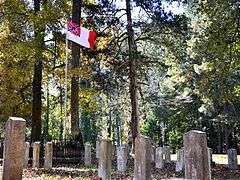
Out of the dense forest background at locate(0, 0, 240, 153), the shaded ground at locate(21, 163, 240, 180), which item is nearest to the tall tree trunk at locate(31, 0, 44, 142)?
the dense forest background at locate(0, 0, 240, 153)

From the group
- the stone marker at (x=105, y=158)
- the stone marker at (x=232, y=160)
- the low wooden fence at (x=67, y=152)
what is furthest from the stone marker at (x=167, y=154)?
the stone marker at (x=105, y=158)

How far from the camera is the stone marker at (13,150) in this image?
20.7ft

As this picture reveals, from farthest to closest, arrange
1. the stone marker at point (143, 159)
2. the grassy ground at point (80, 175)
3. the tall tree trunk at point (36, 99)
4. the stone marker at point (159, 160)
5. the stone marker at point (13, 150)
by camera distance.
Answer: the tall tree trunk at point (36, 99), the stone marker at point (159, 160), the grassy ground at point (80, 175), the stone marker at point (13, 150), the stone marker at point (143, 159)

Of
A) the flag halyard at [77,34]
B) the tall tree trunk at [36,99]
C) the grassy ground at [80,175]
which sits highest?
the flag halyard at [77,34]

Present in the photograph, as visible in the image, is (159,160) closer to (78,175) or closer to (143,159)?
(78,175)

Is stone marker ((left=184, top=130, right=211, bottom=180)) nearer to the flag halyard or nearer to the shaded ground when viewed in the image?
the shaded ground

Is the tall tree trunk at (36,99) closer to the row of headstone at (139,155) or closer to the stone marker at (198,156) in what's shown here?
the row of headstone at (139,155)

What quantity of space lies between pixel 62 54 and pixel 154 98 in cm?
2414

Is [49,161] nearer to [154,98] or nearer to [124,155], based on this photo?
[124,155]

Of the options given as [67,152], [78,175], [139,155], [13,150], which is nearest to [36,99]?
[67,152]

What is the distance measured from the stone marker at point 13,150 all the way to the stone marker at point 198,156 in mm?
2857

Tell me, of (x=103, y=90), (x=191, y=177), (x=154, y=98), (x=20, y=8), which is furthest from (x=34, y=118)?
(x=154, y=98)

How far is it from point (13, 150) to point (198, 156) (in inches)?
119

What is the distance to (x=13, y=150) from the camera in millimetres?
6355
